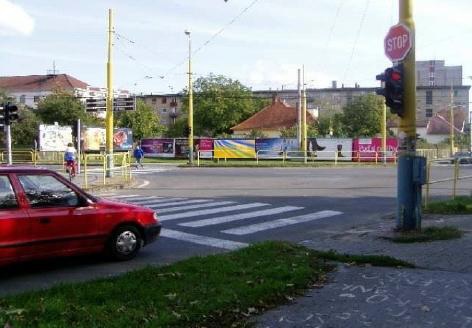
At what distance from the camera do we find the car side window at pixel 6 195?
26.6 ft

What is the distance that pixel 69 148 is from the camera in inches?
1135

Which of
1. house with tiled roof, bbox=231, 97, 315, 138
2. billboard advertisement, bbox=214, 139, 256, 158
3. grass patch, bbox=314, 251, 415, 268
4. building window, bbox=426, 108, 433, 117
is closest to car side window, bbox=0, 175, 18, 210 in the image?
grass patch, bbox=314, 251, 415, 268

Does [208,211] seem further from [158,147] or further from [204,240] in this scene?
[158,147]

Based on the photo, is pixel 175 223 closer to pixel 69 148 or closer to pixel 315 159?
pixel 69 148

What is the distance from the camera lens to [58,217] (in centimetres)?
855

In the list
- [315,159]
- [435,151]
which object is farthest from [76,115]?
[435,151]

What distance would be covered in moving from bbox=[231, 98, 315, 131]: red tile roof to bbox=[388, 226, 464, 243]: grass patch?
79390 mm

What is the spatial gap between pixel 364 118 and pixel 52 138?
4371cm

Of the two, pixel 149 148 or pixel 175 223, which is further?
pixel 149 148

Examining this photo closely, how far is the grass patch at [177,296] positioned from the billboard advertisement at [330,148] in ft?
150

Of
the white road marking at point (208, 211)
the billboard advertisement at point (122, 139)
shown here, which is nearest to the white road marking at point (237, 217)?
the white road marking at point (208, 211)

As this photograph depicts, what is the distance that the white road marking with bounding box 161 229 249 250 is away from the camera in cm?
1064

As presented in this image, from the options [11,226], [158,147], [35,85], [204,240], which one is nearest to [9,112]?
[204,240]

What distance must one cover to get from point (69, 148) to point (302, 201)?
1435 cm
